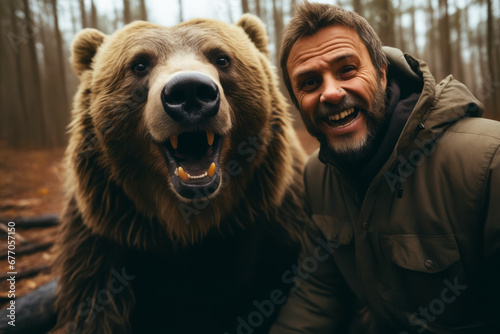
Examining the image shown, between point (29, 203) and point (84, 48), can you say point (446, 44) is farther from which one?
point (29, 203)

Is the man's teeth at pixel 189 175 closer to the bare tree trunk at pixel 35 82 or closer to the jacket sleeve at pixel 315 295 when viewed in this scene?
the jacket sleeve at pixel 315 295

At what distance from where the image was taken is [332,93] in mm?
1883

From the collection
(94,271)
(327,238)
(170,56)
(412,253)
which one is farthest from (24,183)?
(412,253)

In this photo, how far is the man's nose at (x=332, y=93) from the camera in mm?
1887

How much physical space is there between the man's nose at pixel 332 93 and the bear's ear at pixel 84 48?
184cm

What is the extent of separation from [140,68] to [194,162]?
752mm

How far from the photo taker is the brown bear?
217 cm

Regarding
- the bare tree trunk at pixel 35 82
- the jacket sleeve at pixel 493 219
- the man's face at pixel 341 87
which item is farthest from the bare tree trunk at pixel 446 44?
the bare tree trunk at pixel 35 82

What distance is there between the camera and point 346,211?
212cm

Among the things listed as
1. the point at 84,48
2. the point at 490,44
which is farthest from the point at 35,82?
the point at 490,44

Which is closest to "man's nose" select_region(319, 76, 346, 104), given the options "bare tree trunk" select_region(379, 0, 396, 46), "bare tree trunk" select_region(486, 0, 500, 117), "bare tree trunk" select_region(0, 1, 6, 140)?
"bare tree trunk" select_region(379, 0, 396, 46)

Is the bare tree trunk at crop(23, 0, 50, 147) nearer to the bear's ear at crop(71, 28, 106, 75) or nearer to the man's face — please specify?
the bear's ear at crop(71, 28, 106, 75)

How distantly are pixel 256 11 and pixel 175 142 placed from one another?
1062cm

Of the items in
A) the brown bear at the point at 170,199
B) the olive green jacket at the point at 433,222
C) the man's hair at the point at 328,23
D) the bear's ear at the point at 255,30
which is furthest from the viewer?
the bear's ear at the point at 255,30
